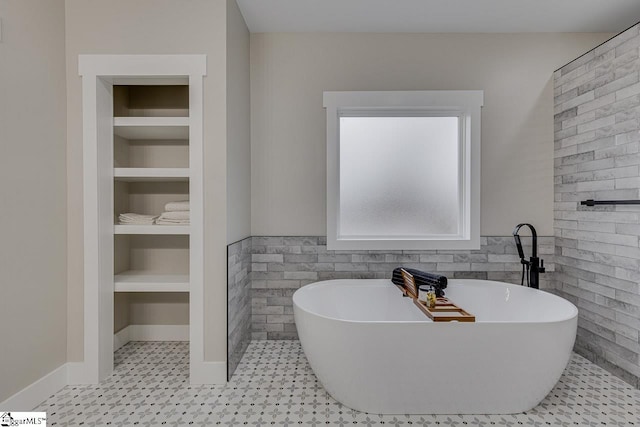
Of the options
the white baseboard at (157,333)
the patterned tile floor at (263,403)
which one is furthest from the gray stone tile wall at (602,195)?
the white baseboard at (157,333)

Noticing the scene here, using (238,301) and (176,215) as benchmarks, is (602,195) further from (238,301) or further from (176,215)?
(176,215)

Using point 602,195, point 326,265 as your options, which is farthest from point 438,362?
point 602,195

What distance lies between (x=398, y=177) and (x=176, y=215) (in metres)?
1.78

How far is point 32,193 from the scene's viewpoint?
1.89 metres

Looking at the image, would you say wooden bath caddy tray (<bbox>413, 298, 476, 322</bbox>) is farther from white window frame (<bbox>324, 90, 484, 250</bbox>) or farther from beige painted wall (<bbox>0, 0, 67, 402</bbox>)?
beige painted wall (<bbox>0, 0, 67, 402</bbox>)

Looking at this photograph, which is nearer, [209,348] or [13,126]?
[13,126]

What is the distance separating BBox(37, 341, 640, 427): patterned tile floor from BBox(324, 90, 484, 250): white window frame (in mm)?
1070

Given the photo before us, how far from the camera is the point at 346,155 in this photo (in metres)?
2.94

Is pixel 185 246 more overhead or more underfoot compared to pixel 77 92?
more underfoot

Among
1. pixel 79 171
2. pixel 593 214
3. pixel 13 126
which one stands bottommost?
pixel 593 214

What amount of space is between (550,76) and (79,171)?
352cm

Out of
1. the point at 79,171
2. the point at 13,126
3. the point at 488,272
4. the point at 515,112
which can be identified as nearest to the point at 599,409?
the point at 488,272

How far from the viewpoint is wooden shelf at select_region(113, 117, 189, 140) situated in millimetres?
2201

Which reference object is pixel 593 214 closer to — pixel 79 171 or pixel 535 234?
pixel 535 234
